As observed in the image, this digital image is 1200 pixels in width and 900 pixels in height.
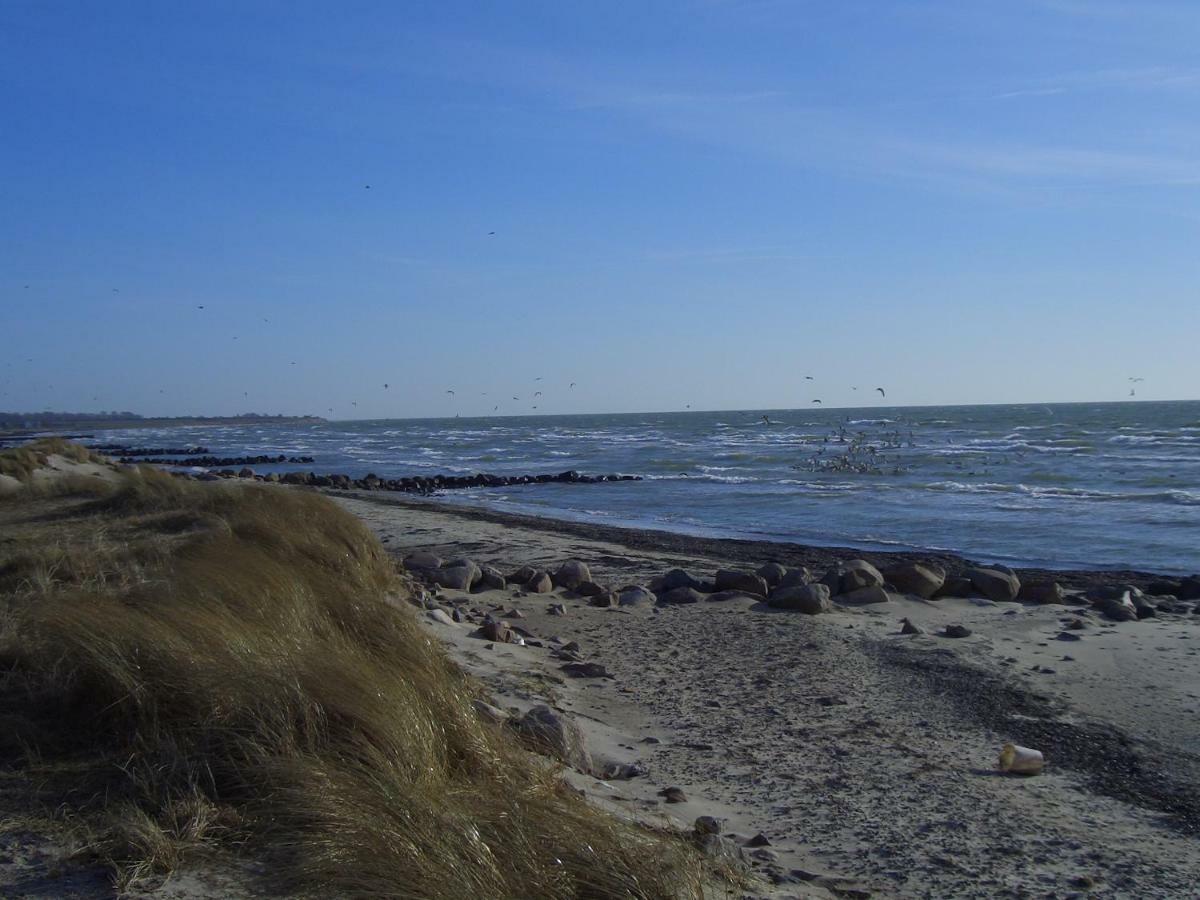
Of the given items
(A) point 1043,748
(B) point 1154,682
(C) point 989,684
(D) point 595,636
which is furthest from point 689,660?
(B) point 1154,682

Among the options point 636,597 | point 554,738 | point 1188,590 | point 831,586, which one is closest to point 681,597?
point 636,597

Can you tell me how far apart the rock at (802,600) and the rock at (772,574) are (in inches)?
49.5

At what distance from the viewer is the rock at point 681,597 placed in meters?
11.4

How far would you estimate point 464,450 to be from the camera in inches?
2440

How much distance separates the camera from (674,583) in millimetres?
12258

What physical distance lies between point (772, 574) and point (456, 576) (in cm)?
386

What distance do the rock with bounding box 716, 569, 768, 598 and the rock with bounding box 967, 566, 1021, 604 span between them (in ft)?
8.53

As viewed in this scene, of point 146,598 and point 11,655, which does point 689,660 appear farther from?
point 11,655

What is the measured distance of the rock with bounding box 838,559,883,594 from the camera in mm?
11773

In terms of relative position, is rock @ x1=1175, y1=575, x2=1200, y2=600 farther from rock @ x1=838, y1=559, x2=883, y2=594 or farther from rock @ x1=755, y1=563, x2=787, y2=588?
rock @ x1=755, y1=563, x2=787, y2=588

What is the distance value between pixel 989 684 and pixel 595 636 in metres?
3.51

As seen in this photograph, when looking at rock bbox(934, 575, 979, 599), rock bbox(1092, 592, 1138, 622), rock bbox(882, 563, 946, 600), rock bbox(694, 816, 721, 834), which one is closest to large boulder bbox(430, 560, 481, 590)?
rock bbox(882, 563, 946, 600)

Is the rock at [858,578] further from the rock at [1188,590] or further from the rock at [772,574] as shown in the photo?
the rock at [1188,590]

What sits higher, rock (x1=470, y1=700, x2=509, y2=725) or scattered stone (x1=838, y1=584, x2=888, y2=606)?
rock (x1=470, y1=700, x2=509, y2=725)
